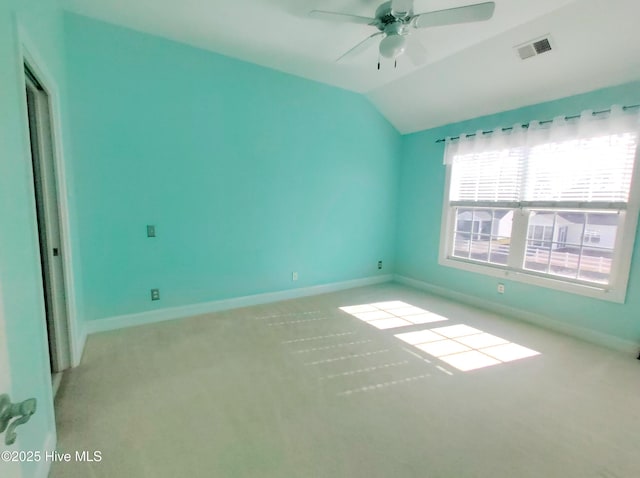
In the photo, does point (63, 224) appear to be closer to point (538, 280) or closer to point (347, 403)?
point (347, 403)

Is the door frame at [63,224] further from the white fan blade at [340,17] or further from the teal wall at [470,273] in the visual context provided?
the teal wall at [470,273]

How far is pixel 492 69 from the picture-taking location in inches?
114

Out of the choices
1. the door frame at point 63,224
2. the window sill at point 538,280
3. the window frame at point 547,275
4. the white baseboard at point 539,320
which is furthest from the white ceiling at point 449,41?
the white baseboard at point 539,320

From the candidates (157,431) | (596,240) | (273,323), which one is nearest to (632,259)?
(596,240)

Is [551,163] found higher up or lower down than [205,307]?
higher up

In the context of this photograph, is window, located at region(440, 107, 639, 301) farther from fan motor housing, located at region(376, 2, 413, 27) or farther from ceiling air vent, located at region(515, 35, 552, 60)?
fan motor housing, located at region(376, 2, 413, 27)

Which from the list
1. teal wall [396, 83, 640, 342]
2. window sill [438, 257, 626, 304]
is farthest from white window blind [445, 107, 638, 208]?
window sill [438, 257, 626, 304]

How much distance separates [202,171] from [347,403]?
2517 millimetres

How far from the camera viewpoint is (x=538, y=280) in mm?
3084

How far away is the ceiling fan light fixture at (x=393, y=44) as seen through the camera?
78.7 inches

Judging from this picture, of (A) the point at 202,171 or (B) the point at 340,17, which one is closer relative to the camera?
(B) the point at 340,17

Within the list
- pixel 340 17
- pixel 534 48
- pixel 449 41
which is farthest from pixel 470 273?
pixel 340 17

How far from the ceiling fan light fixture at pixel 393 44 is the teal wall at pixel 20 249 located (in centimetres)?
197

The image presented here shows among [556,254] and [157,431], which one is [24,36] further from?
[556,254]
